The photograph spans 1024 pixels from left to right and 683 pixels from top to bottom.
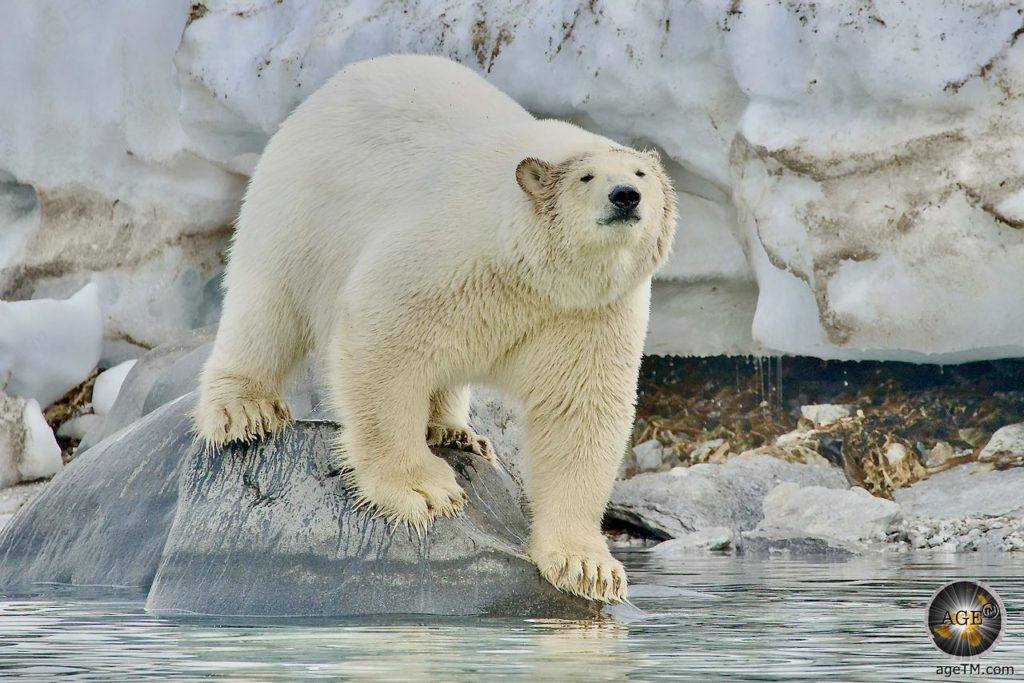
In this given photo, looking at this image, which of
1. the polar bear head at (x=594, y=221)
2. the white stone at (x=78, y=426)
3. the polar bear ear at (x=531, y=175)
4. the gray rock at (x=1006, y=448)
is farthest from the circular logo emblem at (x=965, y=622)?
the white stone at (x=78, y=426)

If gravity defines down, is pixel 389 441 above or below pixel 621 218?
below

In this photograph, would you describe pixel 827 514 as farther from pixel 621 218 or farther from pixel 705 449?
pixel 621 218

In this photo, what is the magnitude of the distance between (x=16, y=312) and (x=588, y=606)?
6790 millimetres

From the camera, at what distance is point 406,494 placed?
16.9 ft

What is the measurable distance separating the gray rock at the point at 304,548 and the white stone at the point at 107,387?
511 centimetres

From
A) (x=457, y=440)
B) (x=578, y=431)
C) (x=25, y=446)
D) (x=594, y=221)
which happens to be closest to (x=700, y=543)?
(x=457, y=440)

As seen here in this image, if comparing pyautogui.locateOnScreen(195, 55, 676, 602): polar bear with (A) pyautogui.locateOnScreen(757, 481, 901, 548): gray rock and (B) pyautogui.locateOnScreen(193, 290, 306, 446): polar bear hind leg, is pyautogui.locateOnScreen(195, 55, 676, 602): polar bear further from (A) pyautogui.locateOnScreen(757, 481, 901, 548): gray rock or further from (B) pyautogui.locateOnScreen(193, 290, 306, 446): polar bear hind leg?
(A) pyautogui.locateOnScreen(757, 481, 901, 548): gray rock

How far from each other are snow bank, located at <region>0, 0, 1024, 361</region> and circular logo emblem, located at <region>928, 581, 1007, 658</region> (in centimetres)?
422

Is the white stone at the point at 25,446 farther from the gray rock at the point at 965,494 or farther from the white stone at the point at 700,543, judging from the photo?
the gray rock at the point at 965,494

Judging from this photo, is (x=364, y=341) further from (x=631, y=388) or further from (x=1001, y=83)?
(x=1001, y=83)

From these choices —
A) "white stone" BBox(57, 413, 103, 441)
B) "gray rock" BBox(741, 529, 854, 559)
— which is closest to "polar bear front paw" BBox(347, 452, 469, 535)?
"gray rock" BBox(741, 529, 854, 559)

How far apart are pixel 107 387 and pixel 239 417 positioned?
5904 mm

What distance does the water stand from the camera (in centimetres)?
369

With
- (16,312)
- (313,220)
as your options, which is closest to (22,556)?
(313,220)
